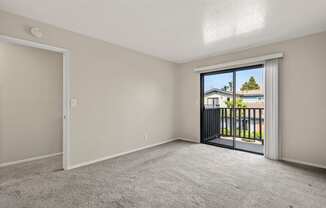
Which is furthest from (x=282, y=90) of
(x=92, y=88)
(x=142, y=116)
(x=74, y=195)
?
(x=74, y=195)

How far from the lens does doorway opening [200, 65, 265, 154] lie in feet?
12.4

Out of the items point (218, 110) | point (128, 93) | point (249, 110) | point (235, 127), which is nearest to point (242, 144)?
point (235, 127)

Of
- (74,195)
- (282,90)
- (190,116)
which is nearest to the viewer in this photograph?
(74,195)

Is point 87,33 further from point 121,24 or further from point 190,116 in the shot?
point 190,116

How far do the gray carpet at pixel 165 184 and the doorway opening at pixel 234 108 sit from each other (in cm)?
122

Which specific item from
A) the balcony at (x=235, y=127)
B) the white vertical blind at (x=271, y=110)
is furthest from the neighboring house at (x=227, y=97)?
the white vertical blind at (x=271, y=110)

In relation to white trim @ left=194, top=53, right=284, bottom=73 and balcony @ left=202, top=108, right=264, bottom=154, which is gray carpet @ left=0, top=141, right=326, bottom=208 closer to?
balcony @ left=202, top=108, right=264, bottom=154

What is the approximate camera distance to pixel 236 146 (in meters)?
4.00

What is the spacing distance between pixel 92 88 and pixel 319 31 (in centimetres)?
422

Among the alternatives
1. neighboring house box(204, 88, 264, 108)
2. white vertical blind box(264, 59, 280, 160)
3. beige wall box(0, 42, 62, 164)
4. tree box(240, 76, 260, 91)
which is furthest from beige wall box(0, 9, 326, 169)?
beige wall box(0, 42, 62, 164)

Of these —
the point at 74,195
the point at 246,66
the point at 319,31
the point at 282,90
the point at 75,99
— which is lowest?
the point at 74,195

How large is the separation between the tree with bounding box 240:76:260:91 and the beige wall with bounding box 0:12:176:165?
213 cm

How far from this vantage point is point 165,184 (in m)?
2.19

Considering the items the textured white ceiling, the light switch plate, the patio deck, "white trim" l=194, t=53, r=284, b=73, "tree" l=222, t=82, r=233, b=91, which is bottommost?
the patio deck
